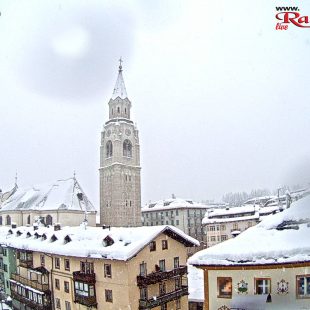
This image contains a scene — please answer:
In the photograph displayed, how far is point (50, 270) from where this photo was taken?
70.2 ft

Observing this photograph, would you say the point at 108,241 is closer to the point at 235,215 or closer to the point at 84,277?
the point at 84,277

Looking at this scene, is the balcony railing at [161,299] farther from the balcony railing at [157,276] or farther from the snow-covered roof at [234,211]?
the snow-covered roof at [234,211]

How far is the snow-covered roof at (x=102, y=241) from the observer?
54.9 feet

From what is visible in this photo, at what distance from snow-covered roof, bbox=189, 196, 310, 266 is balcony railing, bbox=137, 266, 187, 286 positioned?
729 centimetres

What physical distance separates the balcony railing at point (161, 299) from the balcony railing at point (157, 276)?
29.2 inches

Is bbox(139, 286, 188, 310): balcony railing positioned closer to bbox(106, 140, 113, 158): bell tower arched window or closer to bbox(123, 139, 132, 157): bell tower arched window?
bbox(123, 139, 132, 157): bell tower arched window

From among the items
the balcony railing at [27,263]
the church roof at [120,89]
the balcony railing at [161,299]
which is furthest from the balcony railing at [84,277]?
the church roof at [120,89]

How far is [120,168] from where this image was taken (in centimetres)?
5003

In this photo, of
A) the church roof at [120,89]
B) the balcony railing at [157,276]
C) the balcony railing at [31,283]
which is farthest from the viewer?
the church roof at [120,89]

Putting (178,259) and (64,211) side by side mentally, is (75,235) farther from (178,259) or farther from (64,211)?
(64,211)

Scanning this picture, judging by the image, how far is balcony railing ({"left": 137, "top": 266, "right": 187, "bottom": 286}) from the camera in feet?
54.5

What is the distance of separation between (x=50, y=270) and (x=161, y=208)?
31.1 metres

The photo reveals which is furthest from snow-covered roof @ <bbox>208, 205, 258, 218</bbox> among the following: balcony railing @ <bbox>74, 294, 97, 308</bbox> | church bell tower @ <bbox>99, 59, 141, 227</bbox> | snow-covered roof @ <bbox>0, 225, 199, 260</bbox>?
balcony railing @ <bbox>74, 294, 97, 308</bbox>

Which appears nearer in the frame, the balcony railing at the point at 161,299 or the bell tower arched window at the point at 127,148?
the balcony railing at the point at 161,299
